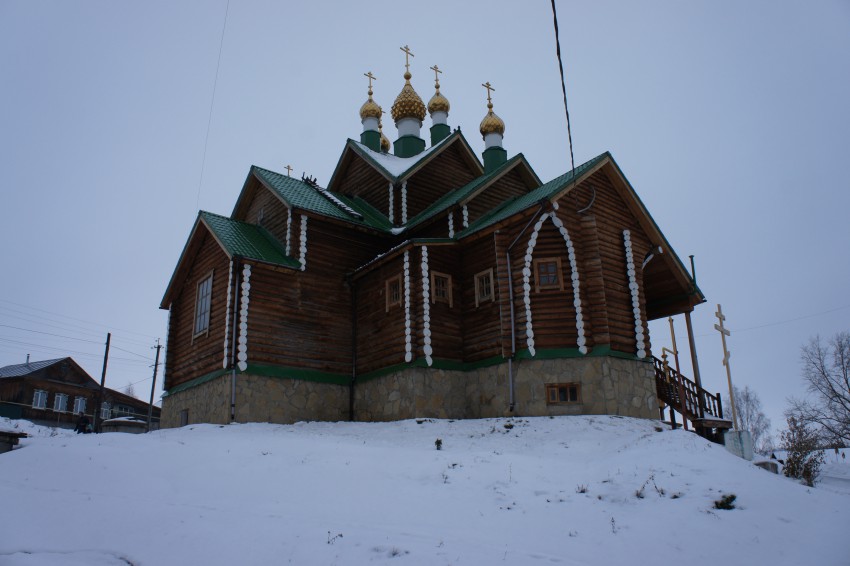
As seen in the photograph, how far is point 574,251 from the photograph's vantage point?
16.7 meters

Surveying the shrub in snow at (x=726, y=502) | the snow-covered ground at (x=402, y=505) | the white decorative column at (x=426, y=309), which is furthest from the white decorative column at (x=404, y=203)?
the shrub in snow at (x=726, y=502)

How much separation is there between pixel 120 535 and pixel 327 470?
347 centimetres

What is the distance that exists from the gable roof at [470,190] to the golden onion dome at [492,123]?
397cm

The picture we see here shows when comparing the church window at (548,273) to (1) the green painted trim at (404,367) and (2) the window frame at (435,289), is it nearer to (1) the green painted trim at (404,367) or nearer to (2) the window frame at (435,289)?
(1) the green painted trim at (404,367)

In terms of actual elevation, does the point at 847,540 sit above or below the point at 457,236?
below

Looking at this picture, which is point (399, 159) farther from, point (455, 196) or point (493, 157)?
point (455, 196)

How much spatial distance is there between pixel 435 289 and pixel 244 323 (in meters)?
5.02

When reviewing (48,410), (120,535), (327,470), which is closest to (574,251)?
(327,470)

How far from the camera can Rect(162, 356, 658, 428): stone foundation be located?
615 inches

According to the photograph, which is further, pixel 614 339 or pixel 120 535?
pixel 614 339

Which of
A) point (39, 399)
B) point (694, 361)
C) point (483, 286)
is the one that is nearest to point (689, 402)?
point (694, 361)

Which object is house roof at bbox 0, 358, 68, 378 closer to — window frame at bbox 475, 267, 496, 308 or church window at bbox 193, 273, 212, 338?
church window at bbox 193, 273, 212, 338

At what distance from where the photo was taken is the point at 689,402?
55.8ft

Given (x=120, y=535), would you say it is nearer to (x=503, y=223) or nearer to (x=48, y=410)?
(x=503, y=223)
